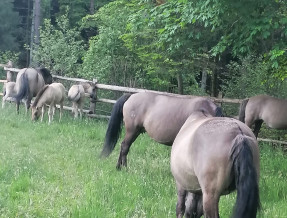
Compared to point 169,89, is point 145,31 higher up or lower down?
higher up

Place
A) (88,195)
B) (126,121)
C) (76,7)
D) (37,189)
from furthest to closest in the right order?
(76,7) < (126,121) < (37,189) < (88,195)

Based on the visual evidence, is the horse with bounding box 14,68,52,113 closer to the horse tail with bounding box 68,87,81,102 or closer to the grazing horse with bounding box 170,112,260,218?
the horse tail with bounding box 68,87,81,102

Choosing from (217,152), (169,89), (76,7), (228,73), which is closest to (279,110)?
(228,73)

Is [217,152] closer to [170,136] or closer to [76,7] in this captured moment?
[170,136]

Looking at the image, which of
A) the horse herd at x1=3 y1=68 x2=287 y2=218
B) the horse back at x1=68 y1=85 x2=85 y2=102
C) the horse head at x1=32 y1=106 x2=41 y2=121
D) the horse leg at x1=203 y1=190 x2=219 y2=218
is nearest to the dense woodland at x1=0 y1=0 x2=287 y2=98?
the horse back at x1=68 y1=85 x2=85 y2=102

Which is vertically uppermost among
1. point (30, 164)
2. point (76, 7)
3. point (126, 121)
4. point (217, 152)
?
point (76, 7)

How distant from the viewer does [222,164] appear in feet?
11.3

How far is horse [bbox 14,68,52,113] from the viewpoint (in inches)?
532

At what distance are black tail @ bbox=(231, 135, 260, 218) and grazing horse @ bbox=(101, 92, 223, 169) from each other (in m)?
2.01

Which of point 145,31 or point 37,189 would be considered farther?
point 145,31

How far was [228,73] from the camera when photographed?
561 inches

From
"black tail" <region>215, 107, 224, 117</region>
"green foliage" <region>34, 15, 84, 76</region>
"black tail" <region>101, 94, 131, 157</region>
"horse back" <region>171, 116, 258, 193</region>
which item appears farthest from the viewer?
"green foliage" <region>34, 15, 84, 76</region>

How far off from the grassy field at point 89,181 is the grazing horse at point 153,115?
0.56 metres

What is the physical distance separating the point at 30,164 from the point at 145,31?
650 centimetres
